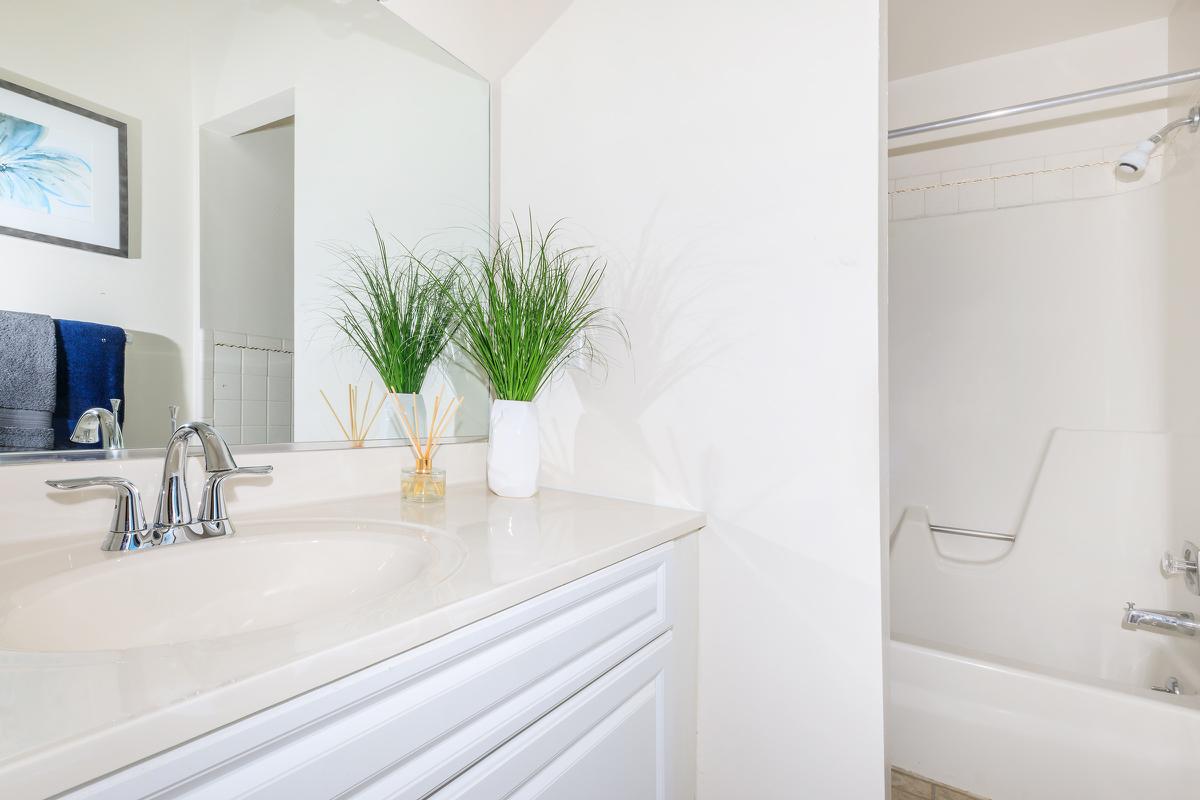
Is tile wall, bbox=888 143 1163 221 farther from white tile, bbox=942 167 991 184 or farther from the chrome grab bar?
the chrome grab bar

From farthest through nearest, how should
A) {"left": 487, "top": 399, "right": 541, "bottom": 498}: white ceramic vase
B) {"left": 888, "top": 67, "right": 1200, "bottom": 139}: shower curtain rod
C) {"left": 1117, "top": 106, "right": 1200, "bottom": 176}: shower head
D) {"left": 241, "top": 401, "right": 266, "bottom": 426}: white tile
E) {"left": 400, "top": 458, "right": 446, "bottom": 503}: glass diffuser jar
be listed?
1. {"left": 1117, "top": 106, "right": 1200, "bottom": 176}: shower head
2. {"left": 888, "top": 67, "right": 1200, "bottom": 139}: shower curtain rod
3. {"left": 487, "top": 399, "right": 541, "bottom": 498}: white ceramic vase
4. {"left": 400, "top": 458, "right": 446, "bottom": 503}: glass diffuser jar
5. {"left": 241, "top": 401, "right": 266, "bottom": 426}: white tile

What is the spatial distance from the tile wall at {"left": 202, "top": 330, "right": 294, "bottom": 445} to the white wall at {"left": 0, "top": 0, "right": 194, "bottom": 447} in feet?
0.13

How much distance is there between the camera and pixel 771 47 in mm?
1044

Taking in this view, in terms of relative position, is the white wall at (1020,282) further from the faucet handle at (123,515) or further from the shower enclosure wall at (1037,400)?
the faucet handle at (123,515)

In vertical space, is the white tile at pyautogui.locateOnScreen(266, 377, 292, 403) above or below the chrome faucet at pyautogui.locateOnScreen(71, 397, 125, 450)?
above

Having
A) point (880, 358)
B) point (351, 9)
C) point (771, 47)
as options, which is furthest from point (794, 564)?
point (351, 9)

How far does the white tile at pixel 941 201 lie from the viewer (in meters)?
1.95

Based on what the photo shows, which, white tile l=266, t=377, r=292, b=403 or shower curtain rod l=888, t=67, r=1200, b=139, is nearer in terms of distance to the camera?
white tile l=266, t=377, r=292, b=403

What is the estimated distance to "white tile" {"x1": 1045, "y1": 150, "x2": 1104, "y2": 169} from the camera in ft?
5.67

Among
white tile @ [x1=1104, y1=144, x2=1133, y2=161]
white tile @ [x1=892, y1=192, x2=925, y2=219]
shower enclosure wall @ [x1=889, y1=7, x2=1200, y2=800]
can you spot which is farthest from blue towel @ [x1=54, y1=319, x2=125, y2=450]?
white tile @ [x1=1104, y1=144, x2=1133, y2=161]

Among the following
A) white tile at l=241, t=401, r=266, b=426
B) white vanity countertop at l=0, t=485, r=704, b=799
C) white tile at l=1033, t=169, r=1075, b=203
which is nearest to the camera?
white vanity countertop at l=0, t=485, r=704, b=799

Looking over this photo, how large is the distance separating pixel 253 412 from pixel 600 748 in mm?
767

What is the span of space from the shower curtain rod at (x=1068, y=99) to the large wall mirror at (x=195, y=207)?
56.8 inches

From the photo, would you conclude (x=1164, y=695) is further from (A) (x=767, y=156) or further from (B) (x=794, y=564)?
(A) (x=767, y=156)
